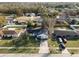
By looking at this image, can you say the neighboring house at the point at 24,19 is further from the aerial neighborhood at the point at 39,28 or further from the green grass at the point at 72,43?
the green grass at the point at 72,43

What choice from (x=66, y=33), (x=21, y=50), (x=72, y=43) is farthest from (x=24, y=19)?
(x=72, y=43)

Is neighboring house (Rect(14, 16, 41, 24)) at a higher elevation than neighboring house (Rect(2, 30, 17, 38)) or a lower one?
higher

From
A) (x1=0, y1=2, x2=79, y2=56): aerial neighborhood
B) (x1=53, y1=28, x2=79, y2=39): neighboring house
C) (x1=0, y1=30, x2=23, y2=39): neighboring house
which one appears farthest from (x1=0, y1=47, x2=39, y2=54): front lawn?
(x1=53, y1=28, x2=79, y2=39): neighboring house

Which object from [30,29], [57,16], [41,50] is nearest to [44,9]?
[57,16]

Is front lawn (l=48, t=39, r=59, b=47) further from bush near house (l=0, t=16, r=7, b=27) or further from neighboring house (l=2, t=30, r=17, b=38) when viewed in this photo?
bush near house (l=0, t=16, r=7, b=27)

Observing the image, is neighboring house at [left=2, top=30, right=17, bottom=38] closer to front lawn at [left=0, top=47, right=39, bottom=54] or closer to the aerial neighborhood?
the aerial neighborhood

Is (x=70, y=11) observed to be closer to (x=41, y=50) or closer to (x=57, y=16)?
(x=57, y=16)

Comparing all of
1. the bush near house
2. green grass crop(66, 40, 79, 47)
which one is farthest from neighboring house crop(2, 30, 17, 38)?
green grass crop(66, 40, 79, 47)

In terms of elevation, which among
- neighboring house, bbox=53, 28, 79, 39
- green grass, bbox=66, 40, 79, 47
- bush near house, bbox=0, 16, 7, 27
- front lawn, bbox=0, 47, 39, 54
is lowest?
front lawn, bbox=0, 47, 39, 54

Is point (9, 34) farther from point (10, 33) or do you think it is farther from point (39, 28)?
point (39, 28)
